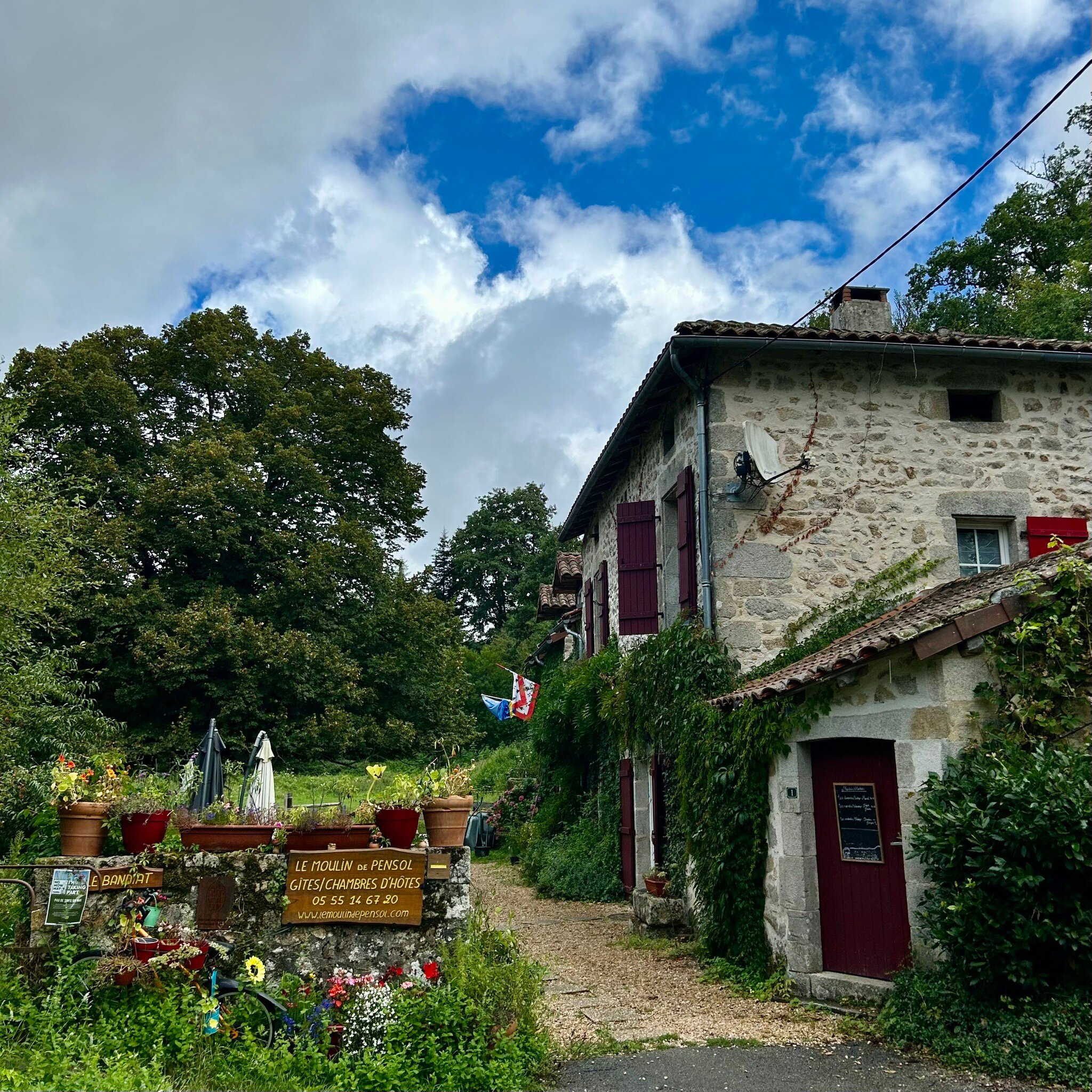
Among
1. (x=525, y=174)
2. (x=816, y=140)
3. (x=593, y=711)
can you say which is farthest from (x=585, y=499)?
(x=816, y=140)

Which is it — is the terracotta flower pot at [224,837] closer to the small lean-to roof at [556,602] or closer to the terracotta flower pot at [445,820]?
the terracotta flower pot at [445,820]

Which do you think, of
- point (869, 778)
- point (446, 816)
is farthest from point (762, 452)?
point (446, 816)

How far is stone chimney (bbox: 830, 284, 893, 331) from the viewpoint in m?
11.4

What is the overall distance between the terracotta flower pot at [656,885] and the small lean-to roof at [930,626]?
2.55 m

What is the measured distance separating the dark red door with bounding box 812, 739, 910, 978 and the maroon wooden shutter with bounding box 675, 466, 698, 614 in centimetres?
303

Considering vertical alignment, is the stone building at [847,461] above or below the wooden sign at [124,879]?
above

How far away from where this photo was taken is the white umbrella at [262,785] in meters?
6.95

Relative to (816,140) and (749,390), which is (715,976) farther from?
(816,140)

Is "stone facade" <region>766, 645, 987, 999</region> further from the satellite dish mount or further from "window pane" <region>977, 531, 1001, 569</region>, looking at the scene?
"window pane" <region>977, 531, 1001, 569</region>

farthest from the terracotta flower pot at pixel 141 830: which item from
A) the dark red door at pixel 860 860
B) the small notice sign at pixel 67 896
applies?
the dark red door at pixel 860 860

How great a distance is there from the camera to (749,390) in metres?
10.2

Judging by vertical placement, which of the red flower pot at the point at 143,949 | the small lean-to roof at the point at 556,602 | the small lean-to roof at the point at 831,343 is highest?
the small lean-to roof at the point at 831,343

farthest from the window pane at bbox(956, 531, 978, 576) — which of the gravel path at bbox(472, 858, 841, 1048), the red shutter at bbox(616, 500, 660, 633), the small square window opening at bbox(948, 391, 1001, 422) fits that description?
the gravel path at bbox(472, 858, 841, 1048)

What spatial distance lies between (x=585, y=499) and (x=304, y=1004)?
10.5m
